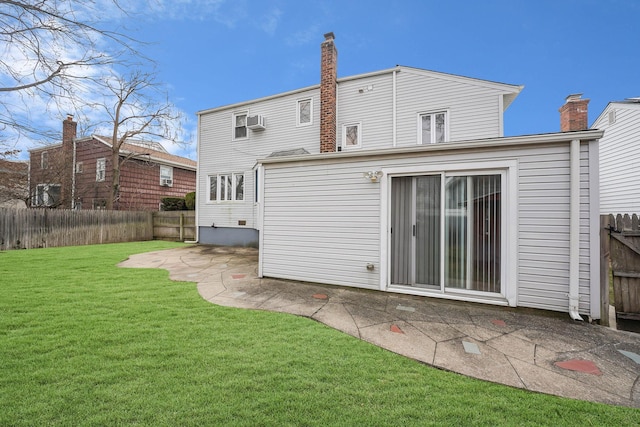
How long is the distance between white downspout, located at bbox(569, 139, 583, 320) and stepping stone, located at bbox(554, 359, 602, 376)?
4.57ft

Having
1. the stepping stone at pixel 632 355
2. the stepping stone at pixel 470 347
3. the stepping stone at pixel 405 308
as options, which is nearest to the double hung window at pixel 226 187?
the stepping stone at pixel 405 308

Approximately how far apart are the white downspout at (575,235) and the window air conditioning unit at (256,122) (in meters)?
10.6

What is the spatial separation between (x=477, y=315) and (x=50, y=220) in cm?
1523

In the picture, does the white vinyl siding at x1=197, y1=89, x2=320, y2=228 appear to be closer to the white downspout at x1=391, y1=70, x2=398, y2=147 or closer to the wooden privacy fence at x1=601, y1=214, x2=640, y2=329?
the white downspout at x1=391, y1=70, x2=398, y2=147

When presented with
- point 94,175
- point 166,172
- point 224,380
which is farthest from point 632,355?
point 94,175

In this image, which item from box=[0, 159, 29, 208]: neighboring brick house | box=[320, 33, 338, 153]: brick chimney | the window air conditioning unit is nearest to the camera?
box=[320, 33, 338, 153]: brick chimney

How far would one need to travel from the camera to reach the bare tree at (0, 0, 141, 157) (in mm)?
3016

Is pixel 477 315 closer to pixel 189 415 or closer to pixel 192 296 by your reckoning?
pixel 189 415

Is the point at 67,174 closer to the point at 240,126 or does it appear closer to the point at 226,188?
the point at 226,188

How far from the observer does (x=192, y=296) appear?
464cm

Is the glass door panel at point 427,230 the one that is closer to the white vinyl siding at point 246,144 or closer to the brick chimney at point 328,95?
the brick chimney at point 328,95

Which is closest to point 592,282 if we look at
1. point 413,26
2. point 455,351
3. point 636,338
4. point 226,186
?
point 636,338

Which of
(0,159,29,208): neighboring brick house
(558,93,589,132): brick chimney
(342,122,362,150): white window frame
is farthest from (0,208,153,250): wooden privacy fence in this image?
(558,93,589,132): brick chimney

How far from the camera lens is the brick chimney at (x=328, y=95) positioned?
10203 mm
